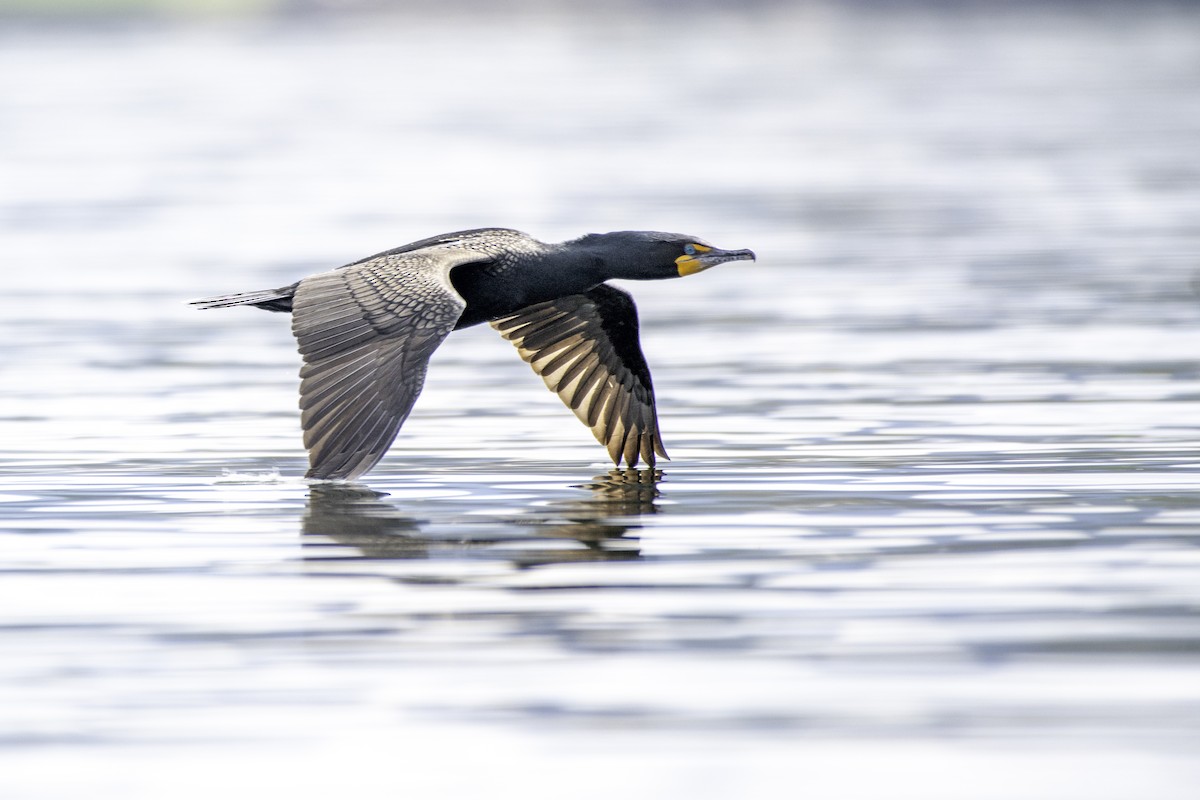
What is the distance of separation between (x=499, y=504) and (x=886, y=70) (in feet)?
170

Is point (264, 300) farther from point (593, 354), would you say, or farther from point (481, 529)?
point (481, 529)

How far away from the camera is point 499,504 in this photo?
1026 cm

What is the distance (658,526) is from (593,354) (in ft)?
8.17

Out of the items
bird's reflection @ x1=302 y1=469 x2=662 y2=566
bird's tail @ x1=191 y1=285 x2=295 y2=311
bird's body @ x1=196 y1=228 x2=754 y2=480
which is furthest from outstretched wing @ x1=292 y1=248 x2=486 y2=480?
bird's tail @ x1=191 y1=285 x2=295 y2=311

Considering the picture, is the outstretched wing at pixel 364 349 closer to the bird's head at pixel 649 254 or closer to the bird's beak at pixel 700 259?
the bird's head at pixel 649 254

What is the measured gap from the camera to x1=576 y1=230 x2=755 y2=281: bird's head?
37.3 feet

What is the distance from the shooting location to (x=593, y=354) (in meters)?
12.1

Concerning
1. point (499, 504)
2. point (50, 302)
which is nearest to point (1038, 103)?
point (50, 302)

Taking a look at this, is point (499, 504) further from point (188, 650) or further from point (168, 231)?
point (168, 231)

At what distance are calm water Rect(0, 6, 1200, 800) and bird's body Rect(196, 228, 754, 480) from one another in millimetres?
317

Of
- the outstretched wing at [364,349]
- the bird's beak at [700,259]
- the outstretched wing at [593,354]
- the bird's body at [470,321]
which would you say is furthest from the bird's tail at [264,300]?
the bird's beak at [700,259]

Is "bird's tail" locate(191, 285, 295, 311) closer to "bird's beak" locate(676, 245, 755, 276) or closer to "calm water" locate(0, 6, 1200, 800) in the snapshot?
"calm water" locate(0, 6, 1200, 800)

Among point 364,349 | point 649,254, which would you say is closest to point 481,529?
point 364,349

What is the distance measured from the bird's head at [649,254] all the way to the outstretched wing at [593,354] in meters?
0.50
